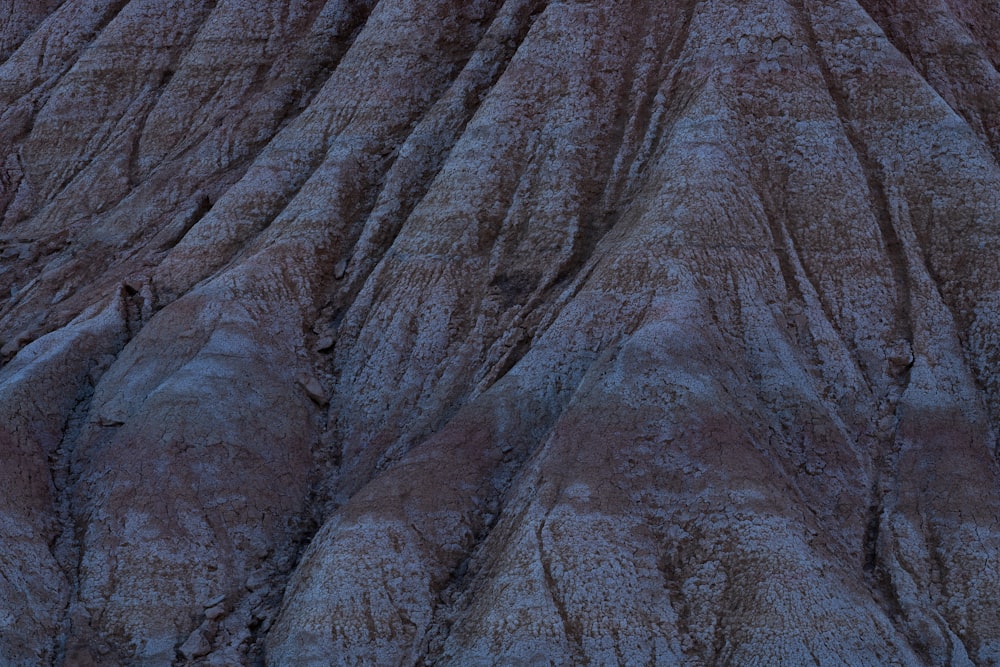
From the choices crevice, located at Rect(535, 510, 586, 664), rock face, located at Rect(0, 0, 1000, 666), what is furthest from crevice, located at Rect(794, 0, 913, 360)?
crevice, located at Rect(535, 510, 586, 664)

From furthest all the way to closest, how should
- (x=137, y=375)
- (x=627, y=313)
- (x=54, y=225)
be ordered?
(x=54, y=225) → (x=137, y=375) → (x=627, y=313)

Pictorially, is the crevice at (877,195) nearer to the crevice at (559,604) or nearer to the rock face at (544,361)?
the rock face at (544,361)

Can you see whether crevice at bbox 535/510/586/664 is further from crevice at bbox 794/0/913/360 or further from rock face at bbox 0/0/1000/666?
crevice at bbox 794/0/913/360

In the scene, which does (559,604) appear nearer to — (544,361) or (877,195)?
(544,361)

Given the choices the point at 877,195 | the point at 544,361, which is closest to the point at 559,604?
the point at 544,361

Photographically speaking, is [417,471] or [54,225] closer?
[417,471]

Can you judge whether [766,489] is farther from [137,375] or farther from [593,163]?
[137,375]

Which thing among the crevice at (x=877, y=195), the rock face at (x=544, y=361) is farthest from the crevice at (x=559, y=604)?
the crevice at (x=877, y=195)

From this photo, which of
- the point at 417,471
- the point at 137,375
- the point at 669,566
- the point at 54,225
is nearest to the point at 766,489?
the point at 669,566
